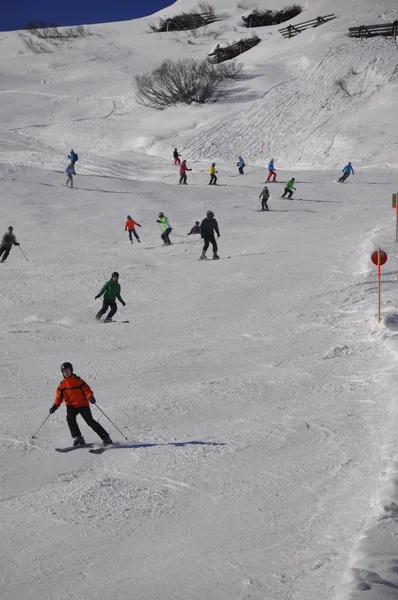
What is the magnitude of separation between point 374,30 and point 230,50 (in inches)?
529

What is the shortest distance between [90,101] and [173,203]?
96.6 feet

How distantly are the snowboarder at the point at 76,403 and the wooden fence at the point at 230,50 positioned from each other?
2280 inches

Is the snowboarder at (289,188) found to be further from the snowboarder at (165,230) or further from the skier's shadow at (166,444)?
the skier's shadow at (166,444)

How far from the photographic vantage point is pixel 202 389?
1048 centimetres

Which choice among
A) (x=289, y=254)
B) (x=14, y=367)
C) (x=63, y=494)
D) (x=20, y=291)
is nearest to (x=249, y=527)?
(x=63, y=494)

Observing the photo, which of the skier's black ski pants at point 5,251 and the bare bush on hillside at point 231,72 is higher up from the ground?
the bare bush on hillside at point 231,72

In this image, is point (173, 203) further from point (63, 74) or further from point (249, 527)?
point (63, 74)

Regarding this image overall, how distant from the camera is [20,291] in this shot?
17531 millimetres

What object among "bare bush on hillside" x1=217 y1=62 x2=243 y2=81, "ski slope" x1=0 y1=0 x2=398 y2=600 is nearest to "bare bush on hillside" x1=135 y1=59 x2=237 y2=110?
"bare bush on hillside" x1=217 y1=62 x2=243 y2=81

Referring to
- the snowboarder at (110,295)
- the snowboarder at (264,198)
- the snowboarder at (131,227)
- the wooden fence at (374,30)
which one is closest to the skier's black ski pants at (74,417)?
the snowboarder at (110,295)

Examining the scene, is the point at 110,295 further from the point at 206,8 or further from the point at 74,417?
the point at 206,8

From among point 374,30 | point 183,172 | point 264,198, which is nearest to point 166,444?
point 264,198

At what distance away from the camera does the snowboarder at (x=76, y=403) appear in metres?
8.36

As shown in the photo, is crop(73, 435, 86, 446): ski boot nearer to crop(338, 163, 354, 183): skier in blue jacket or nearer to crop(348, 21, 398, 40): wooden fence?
crop(338, 163, 354, 183): skier in blue jacket
